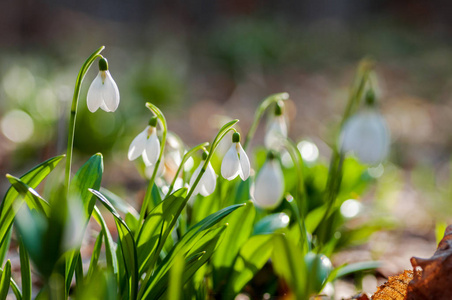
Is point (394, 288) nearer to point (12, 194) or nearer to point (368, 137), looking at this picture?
point (368, 137)

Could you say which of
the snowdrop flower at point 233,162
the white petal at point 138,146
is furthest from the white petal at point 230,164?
the white petal at point 138,146

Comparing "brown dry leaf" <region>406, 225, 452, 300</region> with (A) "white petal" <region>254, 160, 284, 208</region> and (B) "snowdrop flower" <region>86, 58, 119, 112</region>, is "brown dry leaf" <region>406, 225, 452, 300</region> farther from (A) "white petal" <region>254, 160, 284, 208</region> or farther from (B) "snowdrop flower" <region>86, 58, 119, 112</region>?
(B) "snowdrop flower" <region>86, 58, 119, 112</region>

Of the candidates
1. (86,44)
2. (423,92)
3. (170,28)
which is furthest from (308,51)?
(86,44)

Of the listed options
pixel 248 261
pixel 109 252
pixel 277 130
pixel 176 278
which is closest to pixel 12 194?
pixel 109 252

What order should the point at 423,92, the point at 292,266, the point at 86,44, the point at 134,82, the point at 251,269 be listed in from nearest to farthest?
the point at 292,266
the point at 251,269
the point at 134,82
the point at 423,92
the point at 86,44

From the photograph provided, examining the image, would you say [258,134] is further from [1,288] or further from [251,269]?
[1,288]

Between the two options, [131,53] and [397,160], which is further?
[131,53]
